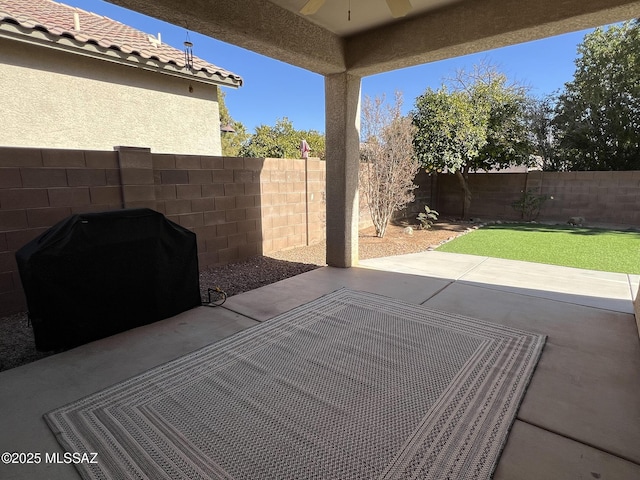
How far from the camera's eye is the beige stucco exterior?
584cm

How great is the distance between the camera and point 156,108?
7.60m

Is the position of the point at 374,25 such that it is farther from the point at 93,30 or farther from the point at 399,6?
the point at 93,30

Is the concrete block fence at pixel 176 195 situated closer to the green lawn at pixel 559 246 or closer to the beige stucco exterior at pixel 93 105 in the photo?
the green lawn at pixel 559 246

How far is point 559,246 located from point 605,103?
24.0 ft

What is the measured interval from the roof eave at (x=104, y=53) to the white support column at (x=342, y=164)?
427 cm

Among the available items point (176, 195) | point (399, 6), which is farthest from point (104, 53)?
point (399, 6)

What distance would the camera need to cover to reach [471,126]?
355 inches

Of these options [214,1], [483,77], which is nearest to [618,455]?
[214,1]

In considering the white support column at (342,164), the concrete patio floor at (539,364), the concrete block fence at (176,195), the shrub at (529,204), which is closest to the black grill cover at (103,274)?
the concrete patio floor at (539,364)

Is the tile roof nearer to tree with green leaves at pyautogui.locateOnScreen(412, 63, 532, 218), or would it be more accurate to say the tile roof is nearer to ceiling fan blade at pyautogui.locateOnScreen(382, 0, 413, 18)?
tree with green leaves at pyautogui.locateOnScreen(412, 63, 532, 218)

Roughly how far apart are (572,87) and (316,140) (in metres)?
13.3

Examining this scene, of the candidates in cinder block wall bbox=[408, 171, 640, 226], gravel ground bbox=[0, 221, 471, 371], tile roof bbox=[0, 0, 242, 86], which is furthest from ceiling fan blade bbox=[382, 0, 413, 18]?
cinder block wall bbox=[408, 171, 640, 226]

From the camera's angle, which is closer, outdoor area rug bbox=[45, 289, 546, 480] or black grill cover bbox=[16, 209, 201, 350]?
outdoor area rug bbox=[45, 289, 546, 480]

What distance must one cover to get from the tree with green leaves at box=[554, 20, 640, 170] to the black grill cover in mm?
12964
